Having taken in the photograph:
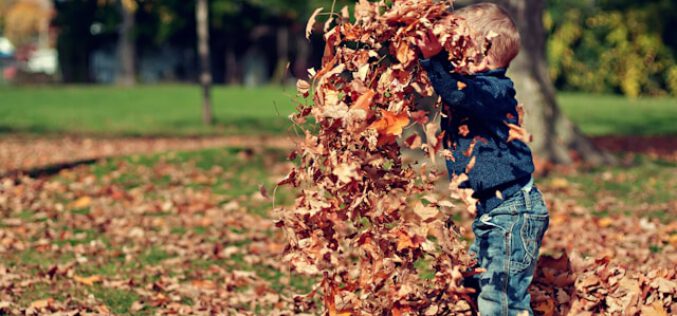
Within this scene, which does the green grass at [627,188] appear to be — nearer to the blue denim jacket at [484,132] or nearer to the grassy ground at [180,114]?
the blue denim jacket at [484,132]

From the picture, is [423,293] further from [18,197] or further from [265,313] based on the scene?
[18,197]

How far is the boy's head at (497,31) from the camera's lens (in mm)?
3666

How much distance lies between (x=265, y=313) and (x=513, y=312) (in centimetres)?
193

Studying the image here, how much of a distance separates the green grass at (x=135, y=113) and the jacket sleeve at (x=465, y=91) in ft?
32.5

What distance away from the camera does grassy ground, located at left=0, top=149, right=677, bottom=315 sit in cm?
563

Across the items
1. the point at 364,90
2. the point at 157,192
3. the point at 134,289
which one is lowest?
the point at 157,192

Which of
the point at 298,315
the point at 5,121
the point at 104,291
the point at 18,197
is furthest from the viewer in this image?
the point at 5,121

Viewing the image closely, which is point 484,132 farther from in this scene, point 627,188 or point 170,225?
point 627,188

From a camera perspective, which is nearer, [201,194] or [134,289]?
[134,289]

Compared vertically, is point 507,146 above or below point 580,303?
above

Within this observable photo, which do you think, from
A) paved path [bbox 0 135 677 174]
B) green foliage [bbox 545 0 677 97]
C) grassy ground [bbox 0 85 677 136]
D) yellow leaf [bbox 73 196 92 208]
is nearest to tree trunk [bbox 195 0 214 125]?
grassy ground [bbox 0 85 677 136]

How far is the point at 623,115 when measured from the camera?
22.7m

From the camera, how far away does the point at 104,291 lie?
18.3ft

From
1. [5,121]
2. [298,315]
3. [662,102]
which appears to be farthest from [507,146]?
[662,102]
